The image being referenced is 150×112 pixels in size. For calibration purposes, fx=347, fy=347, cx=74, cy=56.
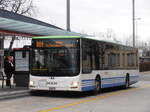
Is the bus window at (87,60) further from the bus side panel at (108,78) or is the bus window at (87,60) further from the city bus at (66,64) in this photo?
the bus side panel at (108,78)

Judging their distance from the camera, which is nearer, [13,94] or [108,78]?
[13,94]

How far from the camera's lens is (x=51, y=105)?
41.5ft

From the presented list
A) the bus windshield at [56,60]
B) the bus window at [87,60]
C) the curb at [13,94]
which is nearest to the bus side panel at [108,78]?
the bus window at [87,60]

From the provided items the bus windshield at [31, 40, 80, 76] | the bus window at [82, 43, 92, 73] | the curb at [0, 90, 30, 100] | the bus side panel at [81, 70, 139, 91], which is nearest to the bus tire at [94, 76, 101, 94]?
the bus side panel at [81, 70, 139, 91]

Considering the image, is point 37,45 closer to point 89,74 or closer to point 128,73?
point 89,74

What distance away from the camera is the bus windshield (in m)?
14.9

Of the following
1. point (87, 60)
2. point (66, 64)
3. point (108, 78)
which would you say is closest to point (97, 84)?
point (108, 78)

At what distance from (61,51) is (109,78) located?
13.6 feet

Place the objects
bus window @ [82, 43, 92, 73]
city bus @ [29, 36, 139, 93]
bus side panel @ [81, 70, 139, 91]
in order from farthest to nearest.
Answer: bus side panel @ [81, 70, 139, 91], bus window @ [82, 43, 92, 73], city bus @ [29, 36, 139, 93]

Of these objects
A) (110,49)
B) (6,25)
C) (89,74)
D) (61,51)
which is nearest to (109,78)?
(110,49)

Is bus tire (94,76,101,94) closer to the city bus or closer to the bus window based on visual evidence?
the city bus

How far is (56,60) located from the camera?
15.2 meters

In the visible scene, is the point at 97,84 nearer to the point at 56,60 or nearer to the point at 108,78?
the point at 108,78

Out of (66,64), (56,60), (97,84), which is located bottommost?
(97,84)
